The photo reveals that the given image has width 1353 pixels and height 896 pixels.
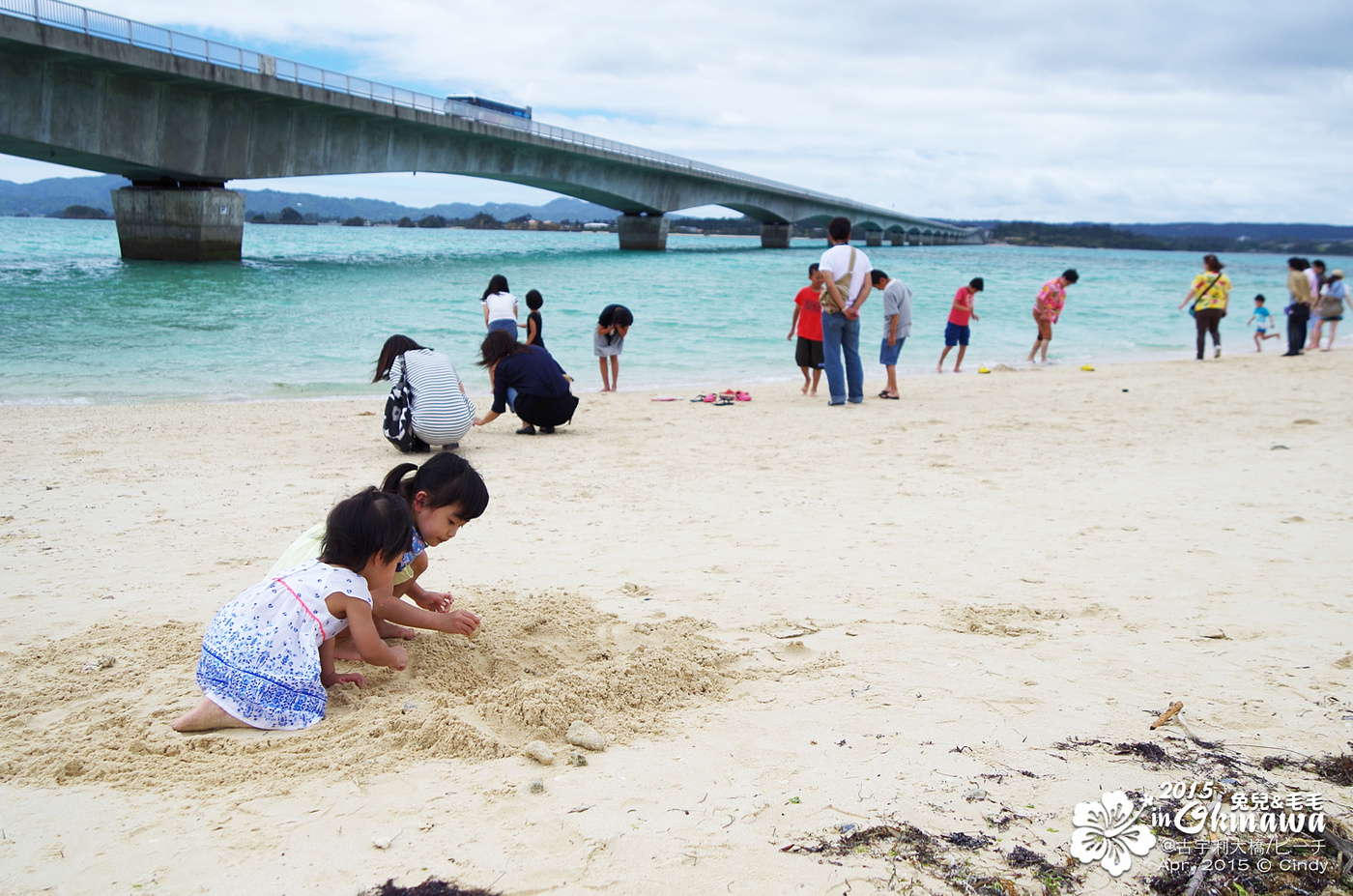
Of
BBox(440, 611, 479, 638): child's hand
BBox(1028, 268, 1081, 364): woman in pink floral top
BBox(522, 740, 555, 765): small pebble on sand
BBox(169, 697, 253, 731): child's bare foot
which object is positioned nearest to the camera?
BBox(522, 740, 555, 765): small pebble on sand

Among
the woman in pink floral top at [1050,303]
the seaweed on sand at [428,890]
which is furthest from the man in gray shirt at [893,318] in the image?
the seaweed on sand at [428,890]

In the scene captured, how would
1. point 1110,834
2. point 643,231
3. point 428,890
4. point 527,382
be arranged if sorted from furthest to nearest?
point 643,231 < point 527,382 < point 1110,834 < point 428,890

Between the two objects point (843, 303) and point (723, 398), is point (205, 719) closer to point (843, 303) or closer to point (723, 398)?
point (843, 303)

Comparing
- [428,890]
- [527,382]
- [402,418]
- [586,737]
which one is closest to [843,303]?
[527,382]

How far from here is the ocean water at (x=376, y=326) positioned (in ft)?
43.8

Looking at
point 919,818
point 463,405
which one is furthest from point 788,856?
point 463,405

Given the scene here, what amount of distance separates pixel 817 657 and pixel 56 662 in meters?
2.86

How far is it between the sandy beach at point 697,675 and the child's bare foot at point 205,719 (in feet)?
0.16

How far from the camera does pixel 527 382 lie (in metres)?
8.55

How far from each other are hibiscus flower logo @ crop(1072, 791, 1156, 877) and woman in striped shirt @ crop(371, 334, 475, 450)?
6260mm

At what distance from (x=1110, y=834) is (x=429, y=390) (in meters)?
6.43

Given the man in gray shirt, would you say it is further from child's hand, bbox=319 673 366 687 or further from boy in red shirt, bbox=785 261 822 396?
child's hand, bbox=319 673 366 687

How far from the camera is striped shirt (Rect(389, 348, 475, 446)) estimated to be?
7.56 metres

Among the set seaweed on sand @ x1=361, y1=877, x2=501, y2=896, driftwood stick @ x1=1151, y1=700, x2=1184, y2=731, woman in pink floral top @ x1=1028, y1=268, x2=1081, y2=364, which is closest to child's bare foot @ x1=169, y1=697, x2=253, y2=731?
seaweed on sand @ x1=361, y1=877, x2=501, y2=896
